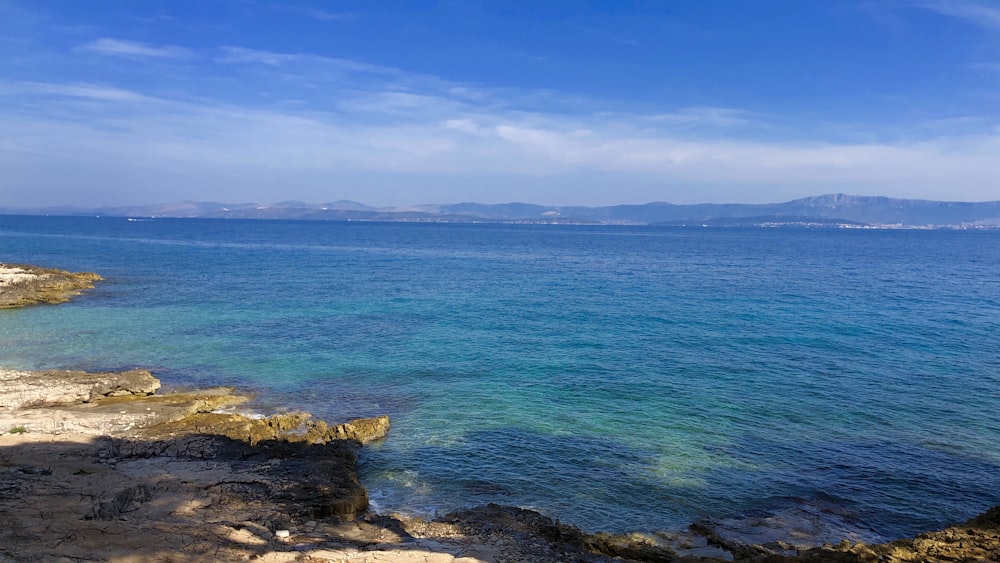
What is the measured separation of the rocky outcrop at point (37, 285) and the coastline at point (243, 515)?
33008mm

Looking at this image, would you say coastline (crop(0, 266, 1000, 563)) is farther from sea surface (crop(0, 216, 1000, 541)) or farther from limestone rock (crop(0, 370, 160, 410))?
limestone rock (crop(0, 370, 160, 410))

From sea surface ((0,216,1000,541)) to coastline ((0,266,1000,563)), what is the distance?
158 cm

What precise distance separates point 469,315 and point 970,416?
3071 cm

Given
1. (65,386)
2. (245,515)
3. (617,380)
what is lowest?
(617,380)

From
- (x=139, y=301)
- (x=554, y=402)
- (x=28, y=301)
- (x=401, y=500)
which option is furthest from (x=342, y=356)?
(x=28, y=301)

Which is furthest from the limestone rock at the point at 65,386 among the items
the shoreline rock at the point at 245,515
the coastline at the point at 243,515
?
the coastline at the point at 243,515

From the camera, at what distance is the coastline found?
41.7 feet

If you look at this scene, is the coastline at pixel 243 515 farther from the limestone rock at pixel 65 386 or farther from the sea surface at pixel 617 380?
the limestone rock at pixel 65 386

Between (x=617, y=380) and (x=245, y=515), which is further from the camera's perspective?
(x=617, y=380)

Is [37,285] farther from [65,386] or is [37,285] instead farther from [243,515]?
[243,515]

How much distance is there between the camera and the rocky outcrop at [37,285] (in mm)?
47188

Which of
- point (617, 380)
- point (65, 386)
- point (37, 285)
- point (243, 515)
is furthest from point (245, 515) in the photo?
point (37, 285)

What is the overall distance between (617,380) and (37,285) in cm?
5345

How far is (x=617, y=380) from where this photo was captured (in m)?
29.1
